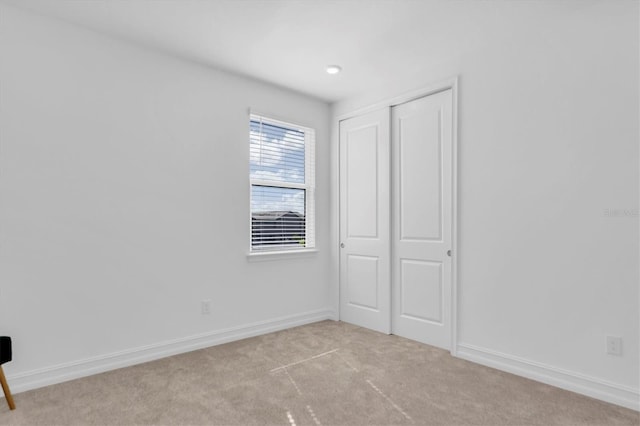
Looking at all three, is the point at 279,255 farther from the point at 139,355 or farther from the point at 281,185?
the point at 139,355

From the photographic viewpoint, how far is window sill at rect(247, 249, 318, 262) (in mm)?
3635

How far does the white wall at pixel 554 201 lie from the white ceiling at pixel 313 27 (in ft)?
0.82

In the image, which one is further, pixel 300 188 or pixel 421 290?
pixel 300 188

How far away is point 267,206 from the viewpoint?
382 centimetres

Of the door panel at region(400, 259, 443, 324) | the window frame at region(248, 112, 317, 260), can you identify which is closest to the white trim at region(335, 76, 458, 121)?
the window frame at region(248, 112, 317, 260)

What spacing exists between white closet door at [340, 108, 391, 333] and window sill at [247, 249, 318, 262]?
400 mm

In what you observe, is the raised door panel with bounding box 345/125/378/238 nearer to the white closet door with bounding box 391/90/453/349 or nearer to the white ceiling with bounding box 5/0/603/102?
the white closet door with bounding box 391/90/453/349

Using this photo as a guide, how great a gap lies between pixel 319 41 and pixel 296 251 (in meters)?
2.09

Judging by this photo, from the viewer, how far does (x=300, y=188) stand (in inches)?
161

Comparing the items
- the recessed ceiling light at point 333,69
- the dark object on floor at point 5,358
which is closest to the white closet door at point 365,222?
the recessed ceiling light at point 333,69

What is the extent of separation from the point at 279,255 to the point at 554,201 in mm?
2466

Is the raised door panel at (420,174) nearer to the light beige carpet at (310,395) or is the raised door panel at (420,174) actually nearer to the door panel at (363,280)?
the door panel at (363,280)

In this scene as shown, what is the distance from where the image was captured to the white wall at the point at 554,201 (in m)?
2.28

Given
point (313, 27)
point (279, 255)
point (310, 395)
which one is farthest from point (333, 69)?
point (310, 395)
